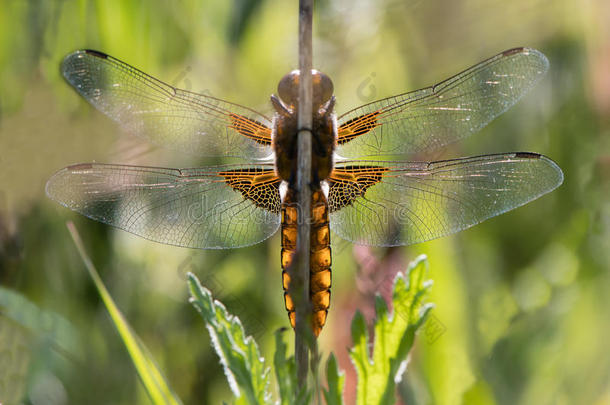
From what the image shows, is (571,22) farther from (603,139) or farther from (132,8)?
(132,8)

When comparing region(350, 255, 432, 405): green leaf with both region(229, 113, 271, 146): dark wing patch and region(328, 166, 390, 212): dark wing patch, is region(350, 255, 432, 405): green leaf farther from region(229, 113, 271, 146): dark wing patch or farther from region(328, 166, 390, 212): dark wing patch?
region(229, 113, 271, 146): dark wing patch

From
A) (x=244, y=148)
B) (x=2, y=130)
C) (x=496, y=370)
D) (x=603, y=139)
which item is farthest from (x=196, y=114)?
(x=603, y=139)

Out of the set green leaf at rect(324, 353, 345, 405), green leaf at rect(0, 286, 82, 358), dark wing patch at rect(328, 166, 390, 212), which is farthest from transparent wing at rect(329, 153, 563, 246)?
green leaf at rect(0, 286, 82, 358)

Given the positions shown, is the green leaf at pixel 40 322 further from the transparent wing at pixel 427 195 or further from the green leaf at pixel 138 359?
the transparent wing at pixel 427 195

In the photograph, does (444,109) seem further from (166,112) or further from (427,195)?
(166,112)

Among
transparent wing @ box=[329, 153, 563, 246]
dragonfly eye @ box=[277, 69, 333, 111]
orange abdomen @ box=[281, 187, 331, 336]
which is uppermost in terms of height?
dragonfly eye @ box=[277, 69, 333, 111]

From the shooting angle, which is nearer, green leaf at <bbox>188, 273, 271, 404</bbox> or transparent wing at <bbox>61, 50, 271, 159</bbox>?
green leaf at <bbox>188, 273, 271, 404</bbox>
